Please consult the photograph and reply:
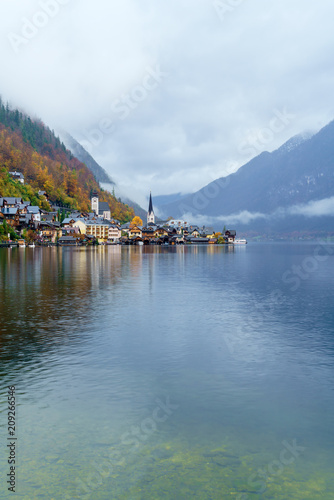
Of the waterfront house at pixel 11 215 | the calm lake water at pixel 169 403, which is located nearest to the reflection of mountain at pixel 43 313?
the calm lake water at pixel 169 403

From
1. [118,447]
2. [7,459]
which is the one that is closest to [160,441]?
[118,447]

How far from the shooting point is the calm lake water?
11.9 m

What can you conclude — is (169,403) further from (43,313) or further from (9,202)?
(9,202)

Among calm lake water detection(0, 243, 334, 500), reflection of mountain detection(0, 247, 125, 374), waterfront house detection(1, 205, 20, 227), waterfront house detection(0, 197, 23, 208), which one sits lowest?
calm lake water detection(0, 243, 334, 500)

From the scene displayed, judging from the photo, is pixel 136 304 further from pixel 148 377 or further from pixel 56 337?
pixel 148 377

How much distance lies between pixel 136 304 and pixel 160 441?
2869cm

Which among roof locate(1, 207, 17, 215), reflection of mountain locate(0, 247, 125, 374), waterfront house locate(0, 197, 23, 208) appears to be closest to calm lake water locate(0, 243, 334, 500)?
reflection of mountain locate(0, 247, 125, 374)

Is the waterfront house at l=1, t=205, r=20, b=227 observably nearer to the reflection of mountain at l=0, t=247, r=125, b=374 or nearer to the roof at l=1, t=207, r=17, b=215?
the roof at l=1, t=207, r=17, b=215

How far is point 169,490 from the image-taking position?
447 inches

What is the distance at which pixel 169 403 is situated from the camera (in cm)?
1706

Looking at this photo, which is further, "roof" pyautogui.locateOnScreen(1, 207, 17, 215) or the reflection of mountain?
"roof" pyautogui.locateOnScreen(1, 207, 17, 215)

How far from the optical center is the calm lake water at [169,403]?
1185cm

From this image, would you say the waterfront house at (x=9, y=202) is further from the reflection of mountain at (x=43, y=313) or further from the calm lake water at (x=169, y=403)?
the calm lake water at (x=169, y=403)

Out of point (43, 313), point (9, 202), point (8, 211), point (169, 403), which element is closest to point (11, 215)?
point (8, 211)
